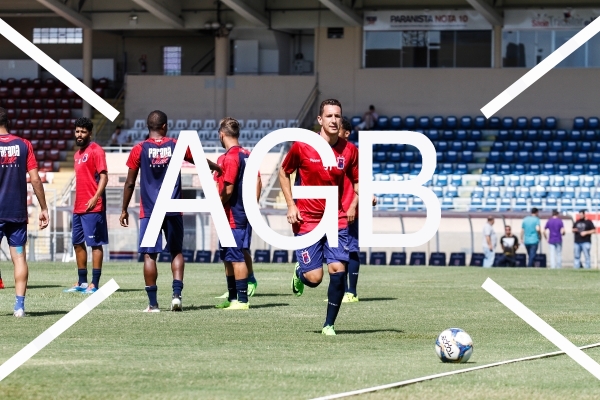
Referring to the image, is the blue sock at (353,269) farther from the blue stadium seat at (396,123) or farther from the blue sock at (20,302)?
the blue stadium seat at (396,123)

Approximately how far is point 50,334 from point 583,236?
78.4 ft

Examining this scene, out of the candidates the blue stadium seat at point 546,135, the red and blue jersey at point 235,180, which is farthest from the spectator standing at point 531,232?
the red and blue jersey at point 235,180

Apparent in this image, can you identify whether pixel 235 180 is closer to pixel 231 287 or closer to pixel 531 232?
pixel 231 287

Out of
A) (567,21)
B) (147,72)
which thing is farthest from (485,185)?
(147,72)

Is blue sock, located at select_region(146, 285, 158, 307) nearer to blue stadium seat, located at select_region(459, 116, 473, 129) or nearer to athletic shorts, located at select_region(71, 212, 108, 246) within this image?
athletic shorts, located at select_region(71, 212, 108, 246)

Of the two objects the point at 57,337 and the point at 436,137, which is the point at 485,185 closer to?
the point at 436,137

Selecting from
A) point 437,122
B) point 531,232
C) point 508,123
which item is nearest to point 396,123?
point 437,122

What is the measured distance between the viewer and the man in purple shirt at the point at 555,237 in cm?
3322

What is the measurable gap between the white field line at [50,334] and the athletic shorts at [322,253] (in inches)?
67.9

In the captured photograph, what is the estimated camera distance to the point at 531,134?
43750 mm

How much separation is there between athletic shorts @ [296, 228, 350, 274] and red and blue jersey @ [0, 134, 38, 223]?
9.82ft

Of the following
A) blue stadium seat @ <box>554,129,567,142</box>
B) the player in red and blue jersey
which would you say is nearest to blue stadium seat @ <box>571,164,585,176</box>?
blue stadium seat @ <box>554,129,567,142</box>

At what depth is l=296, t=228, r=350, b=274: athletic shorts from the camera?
11.3 meters

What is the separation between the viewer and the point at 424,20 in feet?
150
